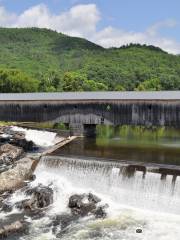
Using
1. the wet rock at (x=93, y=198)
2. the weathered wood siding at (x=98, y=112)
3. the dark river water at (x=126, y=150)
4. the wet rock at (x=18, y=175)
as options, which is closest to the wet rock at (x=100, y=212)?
the wet rock at (x=93, y=198)

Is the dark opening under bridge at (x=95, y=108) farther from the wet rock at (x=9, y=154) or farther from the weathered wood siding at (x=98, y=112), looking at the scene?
the wet rock at (x=9, y=154)

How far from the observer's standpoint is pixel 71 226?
20.4m

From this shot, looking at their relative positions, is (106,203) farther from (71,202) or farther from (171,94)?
(171,94)

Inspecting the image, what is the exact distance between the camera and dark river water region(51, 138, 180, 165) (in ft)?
88.7

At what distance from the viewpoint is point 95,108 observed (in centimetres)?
3566

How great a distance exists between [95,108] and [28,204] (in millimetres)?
14479

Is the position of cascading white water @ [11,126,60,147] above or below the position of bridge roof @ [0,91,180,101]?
below

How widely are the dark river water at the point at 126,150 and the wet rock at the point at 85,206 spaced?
431cm

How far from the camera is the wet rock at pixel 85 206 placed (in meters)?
21.8

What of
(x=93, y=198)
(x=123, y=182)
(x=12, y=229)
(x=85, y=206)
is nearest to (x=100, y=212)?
(x=85, y=206)

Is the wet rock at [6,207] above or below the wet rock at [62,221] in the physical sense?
above

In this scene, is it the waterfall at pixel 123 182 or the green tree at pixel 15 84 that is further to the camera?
the green tree at pixel 15 84

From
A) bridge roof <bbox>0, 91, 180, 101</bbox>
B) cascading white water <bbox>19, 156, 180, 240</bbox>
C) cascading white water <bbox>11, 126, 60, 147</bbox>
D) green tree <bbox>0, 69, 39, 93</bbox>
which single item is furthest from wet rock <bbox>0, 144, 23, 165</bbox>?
green tree <bbox>0, 69, 39, 93</bbox>

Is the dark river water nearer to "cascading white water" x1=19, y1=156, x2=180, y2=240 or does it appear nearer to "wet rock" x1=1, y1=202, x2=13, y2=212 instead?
"cascading white water" x1=19, y1=156, x2=180, y2=240
